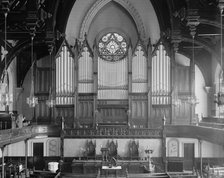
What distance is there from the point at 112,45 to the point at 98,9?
341 centimetres

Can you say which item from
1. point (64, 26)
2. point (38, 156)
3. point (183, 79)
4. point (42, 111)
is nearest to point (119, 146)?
point (38, 156)

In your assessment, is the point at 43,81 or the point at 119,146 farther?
the point at 43,81

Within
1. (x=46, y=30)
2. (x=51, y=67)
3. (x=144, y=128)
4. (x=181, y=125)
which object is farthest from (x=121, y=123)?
(x=46, y=30)

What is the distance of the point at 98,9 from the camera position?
121 ft

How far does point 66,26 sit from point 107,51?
413 centimetres

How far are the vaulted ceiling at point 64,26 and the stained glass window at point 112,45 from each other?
351 centimetres

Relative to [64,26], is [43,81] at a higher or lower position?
lower

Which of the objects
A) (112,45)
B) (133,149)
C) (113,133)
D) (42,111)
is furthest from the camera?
(112,45)

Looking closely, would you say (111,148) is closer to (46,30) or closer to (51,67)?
(51,67)

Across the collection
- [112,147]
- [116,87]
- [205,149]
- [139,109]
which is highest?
[116,87]

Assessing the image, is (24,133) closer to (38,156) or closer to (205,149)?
(38,156)

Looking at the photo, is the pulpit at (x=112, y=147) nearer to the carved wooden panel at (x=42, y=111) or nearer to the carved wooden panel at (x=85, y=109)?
the carved wooden panel at (x=85, y=109)

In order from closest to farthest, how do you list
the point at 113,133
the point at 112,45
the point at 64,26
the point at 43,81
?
the point at 113,133
the point at 43,81
the point at 64,26
the point at 112,45

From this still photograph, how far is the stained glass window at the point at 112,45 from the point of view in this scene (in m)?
36.0
